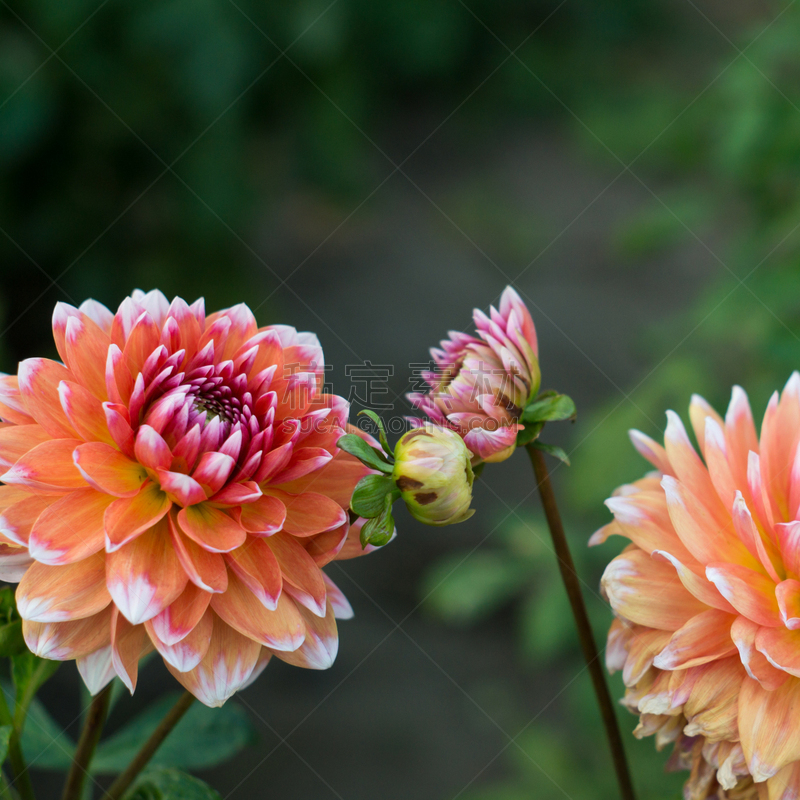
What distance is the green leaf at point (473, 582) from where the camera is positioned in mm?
2204

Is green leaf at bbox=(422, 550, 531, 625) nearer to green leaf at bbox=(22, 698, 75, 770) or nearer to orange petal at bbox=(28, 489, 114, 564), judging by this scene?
green leaf at bbox=(22, 698, 75, 770)

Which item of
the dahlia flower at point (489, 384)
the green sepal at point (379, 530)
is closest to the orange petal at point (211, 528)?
the green sepal at point (379, 530)

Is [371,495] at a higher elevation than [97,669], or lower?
higher

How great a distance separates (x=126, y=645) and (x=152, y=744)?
12 cm

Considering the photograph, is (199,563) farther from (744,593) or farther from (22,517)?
(744,593)

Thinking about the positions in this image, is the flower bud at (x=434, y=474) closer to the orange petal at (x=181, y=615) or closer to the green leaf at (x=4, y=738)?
the orange petal at (x=181, y=615)

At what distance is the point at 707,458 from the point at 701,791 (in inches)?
12.2

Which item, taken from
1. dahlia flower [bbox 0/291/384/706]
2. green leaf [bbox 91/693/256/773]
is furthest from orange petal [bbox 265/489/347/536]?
green leaf [bbox 91/693/256/773]

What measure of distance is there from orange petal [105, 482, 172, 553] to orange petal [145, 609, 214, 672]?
0.07 metres

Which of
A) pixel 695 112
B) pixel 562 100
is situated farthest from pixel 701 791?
pixel 562 100

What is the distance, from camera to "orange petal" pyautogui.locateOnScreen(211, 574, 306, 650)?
2.14 feet

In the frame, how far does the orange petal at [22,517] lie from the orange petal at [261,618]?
17cm

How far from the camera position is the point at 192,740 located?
3.01ft

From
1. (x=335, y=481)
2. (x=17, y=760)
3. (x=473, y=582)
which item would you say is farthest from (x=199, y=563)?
(x=473, y=582)
